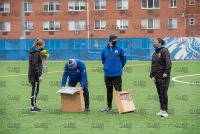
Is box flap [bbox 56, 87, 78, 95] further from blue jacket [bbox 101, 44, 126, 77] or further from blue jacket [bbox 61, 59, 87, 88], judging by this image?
blue jacket [bbox 101, 44, 126, 77]

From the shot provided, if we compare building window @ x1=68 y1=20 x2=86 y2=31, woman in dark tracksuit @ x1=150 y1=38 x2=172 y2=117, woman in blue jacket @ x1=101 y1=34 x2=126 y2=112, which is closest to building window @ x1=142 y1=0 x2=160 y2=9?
building window @ x1=68 y1=20 x2=86 y2=31

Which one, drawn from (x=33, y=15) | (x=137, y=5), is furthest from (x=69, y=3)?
(x=137, y=5)

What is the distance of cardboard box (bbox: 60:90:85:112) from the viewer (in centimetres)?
1307

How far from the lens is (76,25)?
62.0 m

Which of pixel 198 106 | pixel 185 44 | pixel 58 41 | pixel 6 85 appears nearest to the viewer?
pixel 198 106

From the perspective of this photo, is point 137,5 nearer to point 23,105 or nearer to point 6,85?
point 6,85

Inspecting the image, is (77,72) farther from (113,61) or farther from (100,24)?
(100,24)

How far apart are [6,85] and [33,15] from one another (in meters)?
42.8

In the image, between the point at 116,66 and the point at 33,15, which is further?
the point at 33,15

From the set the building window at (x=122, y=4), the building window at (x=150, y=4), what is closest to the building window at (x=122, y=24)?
the building window at (x=122, y=4)

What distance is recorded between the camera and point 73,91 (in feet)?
42.1

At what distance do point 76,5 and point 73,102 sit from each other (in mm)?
49714

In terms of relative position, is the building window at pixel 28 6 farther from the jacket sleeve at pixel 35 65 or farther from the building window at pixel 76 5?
the jacket sleeve at pixel 35 65

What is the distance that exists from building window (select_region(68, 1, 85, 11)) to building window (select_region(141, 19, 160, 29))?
26.9 feet
